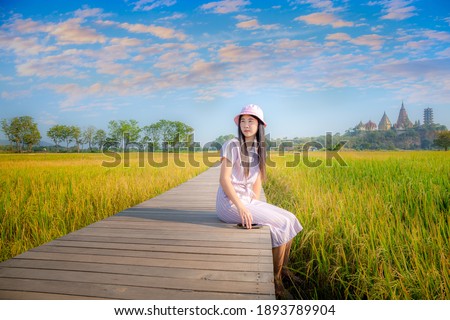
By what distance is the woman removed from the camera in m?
2.66

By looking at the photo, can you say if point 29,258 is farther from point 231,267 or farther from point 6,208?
point 6,208

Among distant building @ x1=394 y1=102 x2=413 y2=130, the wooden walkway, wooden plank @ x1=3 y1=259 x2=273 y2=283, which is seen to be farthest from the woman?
distant building @ x1=394 y1=102 x2=413 y2=130

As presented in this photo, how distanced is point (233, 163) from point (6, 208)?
4063 millimetres

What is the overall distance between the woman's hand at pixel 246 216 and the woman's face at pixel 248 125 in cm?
69

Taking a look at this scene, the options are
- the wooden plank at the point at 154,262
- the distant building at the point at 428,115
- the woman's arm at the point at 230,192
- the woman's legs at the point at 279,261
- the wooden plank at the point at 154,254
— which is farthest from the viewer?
the distant building at the point at 428,115

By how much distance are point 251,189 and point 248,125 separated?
0.70 meters

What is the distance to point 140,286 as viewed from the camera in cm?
172

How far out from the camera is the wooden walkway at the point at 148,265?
1.67m

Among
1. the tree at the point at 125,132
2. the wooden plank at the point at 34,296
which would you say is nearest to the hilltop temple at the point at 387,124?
the tree at the point at 125,132

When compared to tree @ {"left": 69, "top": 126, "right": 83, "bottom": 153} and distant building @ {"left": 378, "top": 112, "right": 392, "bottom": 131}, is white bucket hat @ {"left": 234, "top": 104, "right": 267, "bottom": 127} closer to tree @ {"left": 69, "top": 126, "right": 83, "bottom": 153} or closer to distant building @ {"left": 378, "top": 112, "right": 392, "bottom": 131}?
tree @ {"left": 69, "top": 126, "right": 83, "bottom": 153}

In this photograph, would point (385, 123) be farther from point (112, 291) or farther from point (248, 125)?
point (112, 291)

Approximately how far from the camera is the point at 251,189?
3055mm

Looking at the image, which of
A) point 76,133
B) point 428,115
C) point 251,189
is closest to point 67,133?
point 76,133

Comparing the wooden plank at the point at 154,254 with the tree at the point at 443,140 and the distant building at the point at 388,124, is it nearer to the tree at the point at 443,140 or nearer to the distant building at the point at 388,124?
the tree at the point at 443,140
